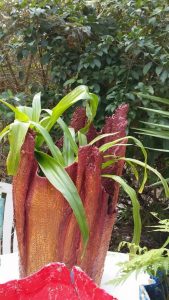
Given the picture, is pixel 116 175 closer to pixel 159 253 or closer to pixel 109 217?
pixel 109 217

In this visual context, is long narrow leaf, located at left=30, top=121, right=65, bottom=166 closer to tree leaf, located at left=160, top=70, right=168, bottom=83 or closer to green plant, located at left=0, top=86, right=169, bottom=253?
green plant, located at left=0, top=86, right=169, bottom=253

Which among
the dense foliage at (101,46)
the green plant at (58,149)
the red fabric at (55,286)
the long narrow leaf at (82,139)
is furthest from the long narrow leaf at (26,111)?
the dense foliage at (101,46)

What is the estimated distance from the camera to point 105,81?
2.15 metres

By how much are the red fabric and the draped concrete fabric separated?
29cm

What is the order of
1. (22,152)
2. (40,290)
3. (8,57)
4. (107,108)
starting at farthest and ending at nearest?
(8,57), (107,108), (22,152), (40,290)

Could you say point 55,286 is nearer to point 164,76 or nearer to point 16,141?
point 16,141

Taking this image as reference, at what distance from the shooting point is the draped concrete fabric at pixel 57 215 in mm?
847

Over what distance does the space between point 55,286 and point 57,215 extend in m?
0.30

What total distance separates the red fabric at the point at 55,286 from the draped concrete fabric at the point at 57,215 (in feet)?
0.95

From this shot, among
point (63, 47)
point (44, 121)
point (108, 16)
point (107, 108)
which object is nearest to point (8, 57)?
point (63, 47)

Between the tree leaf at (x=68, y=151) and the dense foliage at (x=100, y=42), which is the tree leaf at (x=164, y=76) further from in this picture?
the tree leaf at (x=68, y=151)

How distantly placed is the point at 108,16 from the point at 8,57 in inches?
25.5

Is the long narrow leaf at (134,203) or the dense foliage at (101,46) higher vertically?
the dense foliage at (101,46)

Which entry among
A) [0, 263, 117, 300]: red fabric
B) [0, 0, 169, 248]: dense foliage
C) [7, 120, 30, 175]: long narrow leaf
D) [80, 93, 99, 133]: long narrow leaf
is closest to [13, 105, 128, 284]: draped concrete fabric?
[7, 120, 30, 175]: long narrow leaf
